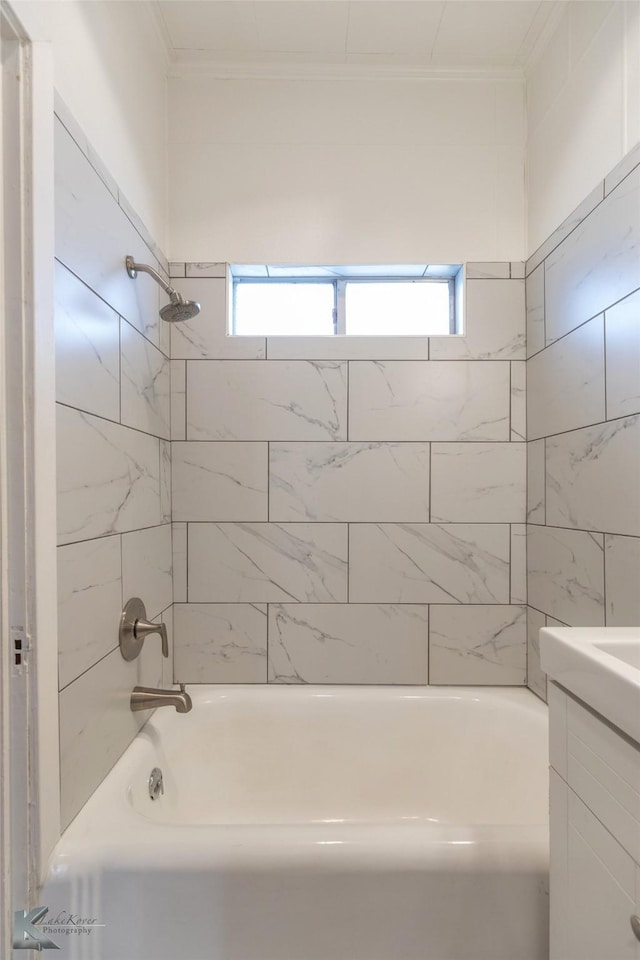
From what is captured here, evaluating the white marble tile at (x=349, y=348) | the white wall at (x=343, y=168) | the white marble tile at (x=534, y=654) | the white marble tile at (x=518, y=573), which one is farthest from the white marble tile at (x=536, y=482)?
the white wall at (x=343, y=168)

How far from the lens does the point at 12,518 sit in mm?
893

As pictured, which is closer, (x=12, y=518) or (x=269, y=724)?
(x=12, y=518)

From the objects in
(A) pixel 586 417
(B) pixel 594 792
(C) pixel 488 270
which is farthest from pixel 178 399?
(B) pixel 594 792

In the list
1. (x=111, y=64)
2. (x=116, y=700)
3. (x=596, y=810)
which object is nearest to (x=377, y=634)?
(x=116, y=700)

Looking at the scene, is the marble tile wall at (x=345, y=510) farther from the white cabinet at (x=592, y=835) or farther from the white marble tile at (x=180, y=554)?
the white cabinet at (x=592, y=835)

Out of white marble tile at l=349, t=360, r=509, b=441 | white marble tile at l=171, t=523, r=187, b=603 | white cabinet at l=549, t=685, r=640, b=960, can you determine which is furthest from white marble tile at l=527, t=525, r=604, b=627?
white marble tile at l=171, t=523, r=187, b=603

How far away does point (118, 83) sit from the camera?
4.49 ft

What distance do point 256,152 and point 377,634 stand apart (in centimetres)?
170

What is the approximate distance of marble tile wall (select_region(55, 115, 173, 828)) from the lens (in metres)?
1.03

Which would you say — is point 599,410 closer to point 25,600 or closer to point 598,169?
point 598,169

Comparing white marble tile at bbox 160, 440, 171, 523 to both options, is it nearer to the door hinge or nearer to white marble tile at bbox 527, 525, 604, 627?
the door hinge

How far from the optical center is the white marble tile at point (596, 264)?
122 centimetres

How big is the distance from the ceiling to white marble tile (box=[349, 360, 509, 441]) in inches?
39.2

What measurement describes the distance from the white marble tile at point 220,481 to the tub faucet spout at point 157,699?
582 millimetres
